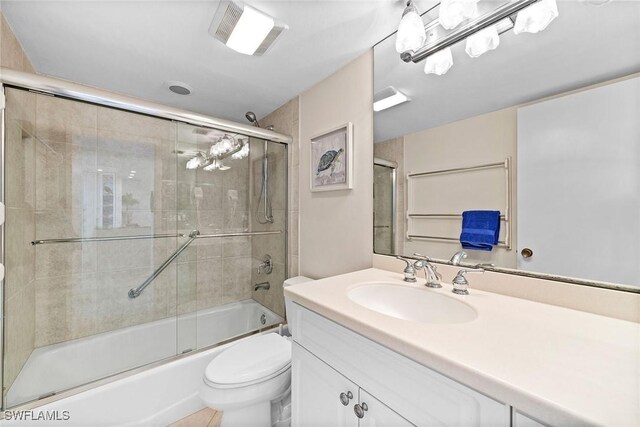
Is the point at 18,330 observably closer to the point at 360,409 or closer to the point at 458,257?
the point at 360,409

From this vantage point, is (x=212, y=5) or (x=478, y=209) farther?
(x=212, y=5)

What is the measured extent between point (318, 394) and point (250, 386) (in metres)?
0.46

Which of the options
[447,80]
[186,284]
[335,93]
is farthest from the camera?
[186,284]

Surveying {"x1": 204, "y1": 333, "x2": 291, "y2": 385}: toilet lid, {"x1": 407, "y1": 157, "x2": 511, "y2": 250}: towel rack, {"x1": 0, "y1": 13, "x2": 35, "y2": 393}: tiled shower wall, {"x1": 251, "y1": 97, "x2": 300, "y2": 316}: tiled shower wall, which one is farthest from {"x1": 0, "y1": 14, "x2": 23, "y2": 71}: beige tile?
{"x1": 407, "y1": 157, "x2": 511, "y2": 250}: towel rack

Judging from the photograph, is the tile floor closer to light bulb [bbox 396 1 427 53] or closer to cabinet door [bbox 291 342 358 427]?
cabinet door [bbox 291 342 358 427]

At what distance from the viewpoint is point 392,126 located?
1.24m

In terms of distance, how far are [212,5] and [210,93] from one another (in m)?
0.85

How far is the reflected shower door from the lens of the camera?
4.04ft

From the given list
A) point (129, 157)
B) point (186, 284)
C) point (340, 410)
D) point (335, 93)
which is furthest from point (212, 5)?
point (186, 284)

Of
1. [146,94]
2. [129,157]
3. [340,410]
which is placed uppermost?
[146,94]

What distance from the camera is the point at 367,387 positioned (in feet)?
2.15

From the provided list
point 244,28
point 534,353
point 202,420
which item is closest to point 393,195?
point 534,353

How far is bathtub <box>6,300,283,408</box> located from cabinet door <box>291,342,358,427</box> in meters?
1.00

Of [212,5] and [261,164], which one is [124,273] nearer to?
[261,164]
